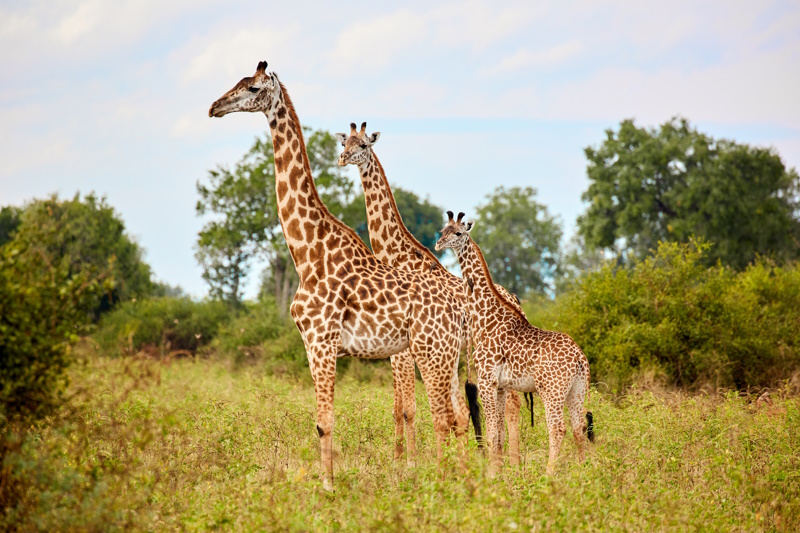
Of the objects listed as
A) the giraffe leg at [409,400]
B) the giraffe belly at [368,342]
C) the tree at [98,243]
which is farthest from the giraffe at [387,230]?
the tree at [98,243]

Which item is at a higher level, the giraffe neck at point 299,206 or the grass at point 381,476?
the giraffe neck at point 299,206

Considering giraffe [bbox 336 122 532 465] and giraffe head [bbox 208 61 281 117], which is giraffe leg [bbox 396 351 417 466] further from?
giraffe head [bbox 208 61 281 117]

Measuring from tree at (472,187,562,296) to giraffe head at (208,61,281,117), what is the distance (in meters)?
47.4

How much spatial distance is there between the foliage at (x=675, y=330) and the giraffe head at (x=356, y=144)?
7.23 metres

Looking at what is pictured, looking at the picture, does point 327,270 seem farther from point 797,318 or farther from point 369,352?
point 797,318

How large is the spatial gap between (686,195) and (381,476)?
33315 mm

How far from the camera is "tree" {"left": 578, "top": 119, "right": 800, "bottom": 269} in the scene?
37.9 metres

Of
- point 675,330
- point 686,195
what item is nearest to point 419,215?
point 686,195

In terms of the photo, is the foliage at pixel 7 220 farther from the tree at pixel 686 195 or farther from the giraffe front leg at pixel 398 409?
the giraffe front leg at pixel 398 409

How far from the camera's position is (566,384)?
9070mm

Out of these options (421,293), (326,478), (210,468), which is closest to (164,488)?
(210,468)

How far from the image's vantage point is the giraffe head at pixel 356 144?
9883mm

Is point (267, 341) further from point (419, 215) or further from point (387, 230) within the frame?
point (419, 215)

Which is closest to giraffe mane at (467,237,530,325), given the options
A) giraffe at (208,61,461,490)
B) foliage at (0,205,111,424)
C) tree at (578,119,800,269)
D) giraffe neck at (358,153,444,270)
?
Answer: giraffe neck at (358,153,444,270)
